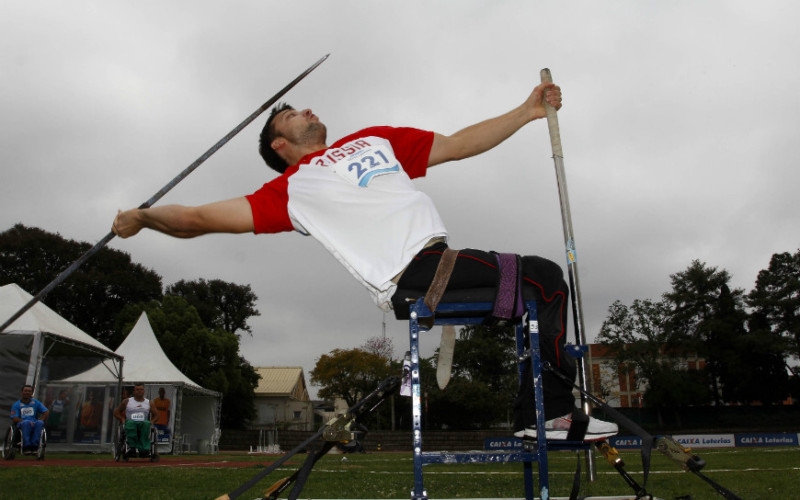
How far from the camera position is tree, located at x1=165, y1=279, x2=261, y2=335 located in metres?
61.7

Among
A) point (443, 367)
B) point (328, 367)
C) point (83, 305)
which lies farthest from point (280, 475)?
point (328, 367)

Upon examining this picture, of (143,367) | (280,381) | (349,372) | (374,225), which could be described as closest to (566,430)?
(374,225)

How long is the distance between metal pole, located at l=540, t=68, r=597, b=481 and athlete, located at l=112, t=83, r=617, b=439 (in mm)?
317

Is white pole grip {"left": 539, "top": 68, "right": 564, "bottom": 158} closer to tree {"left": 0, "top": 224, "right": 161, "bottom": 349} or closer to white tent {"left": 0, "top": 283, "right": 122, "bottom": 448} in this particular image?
white tent {"left": 0, "top": 283, "right": 122, "bottom": 448}

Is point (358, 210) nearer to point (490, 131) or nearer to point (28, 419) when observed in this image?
point (490, 131)

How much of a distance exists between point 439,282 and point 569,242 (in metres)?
1.29

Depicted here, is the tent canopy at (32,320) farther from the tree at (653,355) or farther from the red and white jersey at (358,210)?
the tree at (653,355)

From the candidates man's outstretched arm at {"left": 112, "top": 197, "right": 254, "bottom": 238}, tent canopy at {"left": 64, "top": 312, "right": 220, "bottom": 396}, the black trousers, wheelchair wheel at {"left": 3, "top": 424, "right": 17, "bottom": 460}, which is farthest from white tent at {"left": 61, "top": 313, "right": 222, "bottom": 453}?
the black trousers

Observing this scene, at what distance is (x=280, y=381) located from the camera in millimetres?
85750

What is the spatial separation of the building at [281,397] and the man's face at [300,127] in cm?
7714

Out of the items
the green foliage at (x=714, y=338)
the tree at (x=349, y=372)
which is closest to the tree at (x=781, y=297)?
the green foliage at (x=714, y=338)

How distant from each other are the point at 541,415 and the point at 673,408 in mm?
66920

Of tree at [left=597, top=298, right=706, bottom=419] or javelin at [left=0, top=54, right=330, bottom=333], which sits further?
tree at [left=597, top=298, right=706, bottom=419]

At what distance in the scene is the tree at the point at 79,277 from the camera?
4209 centimetres
